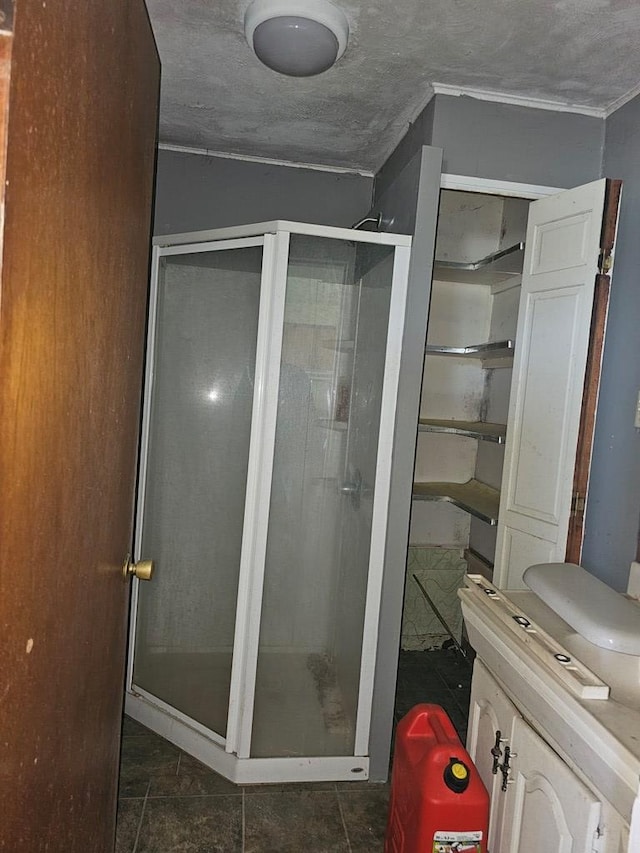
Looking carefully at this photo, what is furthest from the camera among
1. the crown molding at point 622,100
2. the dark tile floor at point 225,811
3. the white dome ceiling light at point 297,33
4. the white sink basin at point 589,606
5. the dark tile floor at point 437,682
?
the dark tile floor at point 437,682

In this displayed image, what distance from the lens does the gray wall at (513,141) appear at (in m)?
2.14

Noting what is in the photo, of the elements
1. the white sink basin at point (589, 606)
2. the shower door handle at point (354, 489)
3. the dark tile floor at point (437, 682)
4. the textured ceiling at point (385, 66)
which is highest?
the textured ceiling at point (385, 66)

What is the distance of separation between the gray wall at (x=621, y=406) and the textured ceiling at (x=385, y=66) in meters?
0.26

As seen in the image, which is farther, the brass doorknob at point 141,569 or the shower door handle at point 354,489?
the shower door handle at point 354,489

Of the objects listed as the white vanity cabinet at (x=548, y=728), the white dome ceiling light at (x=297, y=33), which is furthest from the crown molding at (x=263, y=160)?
the white vanity cabinet at (x=548, y=728)

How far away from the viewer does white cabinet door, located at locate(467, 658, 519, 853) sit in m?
1.38

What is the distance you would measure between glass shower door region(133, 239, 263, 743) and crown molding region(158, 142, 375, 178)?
80 cm

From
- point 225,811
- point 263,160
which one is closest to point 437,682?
point 225,811

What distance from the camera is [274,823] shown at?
1945mm

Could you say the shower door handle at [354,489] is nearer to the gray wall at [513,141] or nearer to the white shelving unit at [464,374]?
the white shelving unit at [464,374]

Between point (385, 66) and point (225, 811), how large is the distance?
257cm

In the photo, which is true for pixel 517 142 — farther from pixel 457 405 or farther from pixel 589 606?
pixel 589 606

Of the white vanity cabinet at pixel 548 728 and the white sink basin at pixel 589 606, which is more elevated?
the white sink basin at pixel 589 606

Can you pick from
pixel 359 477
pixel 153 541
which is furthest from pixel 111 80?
pixel 153 541
